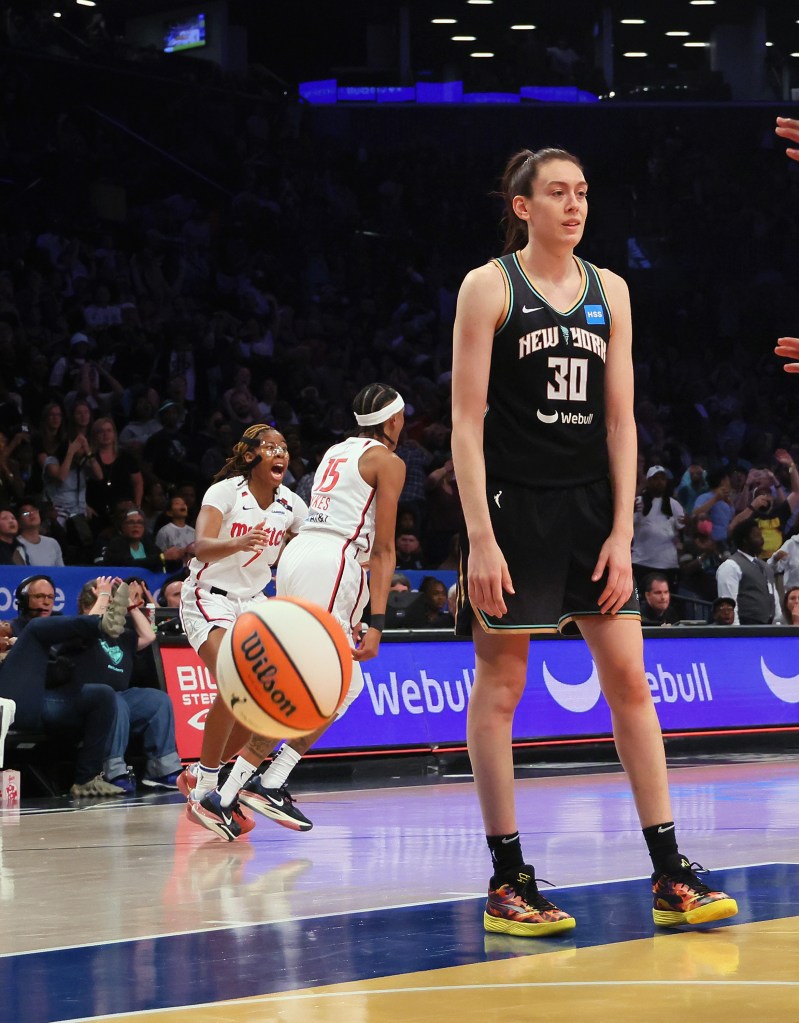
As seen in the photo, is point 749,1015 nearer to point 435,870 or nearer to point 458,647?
point 435,870

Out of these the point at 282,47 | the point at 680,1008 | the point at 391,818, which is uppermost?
the point at 282,47

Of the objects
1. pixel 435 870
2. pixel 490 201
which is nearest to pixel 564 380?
pixel 435 870

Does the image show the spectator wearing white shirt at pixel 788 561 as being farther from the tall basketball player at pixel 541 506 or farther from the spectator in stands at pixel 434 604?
the tall basketball player at pixel 541 506

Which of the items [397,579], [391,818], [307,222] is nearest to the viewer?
[391,818]

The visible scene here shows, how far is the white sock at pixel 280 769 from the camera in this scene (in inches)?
307

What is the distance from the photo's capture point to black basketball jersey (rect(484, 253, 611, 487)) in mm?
5004

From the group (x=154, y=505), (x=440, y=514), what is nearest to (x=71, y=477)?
(x=154, y=505)

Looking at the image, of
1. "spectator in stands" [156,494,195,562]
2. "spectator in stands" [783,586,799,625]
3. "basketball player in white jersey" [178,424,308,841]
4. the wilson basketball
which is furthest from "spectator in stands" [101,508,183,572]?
the wilson basketball

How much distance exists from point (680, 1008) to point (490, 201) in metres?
22.9

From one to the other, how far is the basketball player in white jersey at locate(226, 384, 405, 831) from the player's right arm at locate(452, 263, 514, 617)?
278 centimetres

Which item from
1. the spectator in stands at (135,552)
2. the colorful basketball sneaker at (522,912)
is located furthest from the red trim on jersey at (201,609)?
the spectator in stands at (135,552)

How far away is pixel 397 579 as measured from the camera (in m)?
14.2

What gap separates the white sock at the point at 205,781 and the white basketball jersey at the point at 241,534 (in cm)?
103

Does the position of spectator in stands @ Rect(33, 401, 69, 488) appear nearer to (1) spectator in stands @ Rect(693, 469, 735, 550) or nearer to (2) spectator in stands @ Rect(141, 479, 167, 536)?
(2) spectator in stands @ Rect(141, 479, 167, 536)
